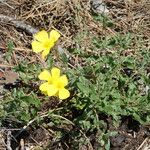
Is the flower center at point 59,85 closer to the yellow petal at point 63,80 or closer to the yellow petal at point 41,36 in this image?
the yellow petal at point 63,80

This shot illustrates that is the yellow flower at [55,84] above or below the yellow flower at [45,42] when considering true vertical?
below

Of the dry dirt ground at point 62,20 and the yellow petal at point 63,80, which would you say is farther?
the dry dirt ground at point 62,20

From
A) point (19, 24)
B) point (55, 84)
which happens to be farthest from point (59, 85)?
point (19, 24)

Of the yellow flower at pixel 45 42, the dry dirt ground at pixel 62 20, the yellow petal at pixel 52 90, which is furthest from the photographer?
the dry dirt ground at pixel 62 20

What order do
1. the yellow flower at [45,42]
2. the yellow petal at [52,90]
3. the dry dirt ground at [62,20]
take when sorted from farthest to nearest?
the dry dirt ground at [62,20], the yellow flower at [45,42], the yellow petal at [52,90]

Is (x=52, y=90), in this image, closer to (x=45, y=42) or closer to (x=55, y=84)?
(x=55, y=84)

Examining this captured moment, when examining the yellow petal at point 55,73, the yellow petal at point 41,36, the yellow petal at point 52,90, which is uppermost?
the yellow petal at point 41,36

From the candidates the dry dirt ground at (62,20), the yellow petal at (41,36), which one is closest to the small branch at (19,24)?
the dry dirt ground at (62,20)

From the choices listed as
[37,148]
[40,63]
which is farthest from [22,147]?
[40,63]
